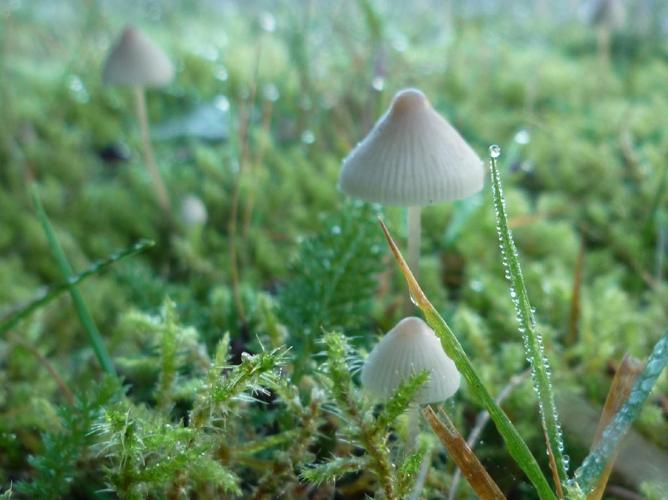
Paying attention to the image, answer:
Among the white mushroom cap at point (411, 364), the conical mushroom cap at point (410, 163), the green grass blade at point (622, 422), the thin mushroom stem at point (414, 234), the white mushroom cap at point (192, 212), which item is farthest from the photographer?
the white mushroom cap at point (192, 212)

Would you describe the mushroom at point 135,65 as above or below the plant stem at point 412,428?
above

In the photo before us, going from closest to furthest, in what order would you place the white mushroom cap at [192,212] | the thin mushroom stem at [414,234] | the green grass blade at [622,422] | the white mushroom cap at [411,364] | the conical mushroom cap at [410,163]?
the green grass blade at [622,422] → the white mushroom cap at [411,364] → the conical mushroom cap at [410,163] → the thin mushroom stem at [414,234] → the white mushroom cap at [192,212]

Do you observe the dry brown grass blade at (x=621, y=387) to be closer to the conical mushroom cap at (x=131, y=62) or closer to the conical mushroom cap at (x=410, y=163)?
the conical mushroom cap at (x=410, y=163)

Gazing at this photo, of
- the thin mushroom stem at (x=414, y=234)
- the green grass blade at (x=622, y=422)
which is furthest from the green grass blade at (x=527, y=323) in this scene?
the thin mushroom stem at (x=414, y=234)

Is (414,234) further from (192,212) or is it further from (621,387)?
(192,212)

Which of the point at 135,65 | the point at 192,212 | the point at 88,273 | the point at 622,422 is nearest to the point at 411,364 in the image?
the point at 622,422

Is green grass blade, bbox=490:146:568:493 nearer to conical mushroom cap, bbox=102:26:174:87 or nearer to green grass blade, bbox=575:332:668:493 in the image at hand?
green grass blade, bbox=575:332:668:493
